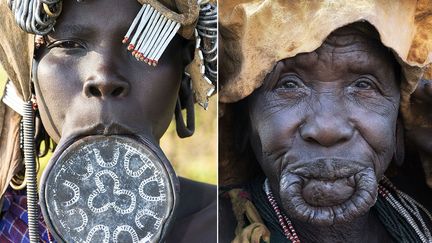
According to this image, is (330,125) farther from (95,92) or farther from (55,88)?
(55,88)

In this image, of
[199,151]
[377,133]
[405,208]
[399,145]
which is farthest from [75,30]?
[199,151]

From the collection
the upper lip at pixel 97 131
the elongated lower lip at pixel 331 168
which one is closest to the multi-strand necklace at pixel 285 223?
the elongated lower lip at pixel 331 168

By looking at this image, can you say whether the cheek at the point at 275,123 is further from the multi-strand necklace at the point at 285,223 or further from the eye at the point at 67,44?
the eye at the point at 67,44

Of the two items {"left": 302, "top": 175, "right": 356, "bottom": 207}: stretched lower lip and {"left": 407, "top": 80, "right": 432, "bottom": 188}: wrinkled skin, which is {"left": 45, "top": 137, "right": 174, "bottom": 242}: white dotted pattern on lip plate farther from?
{"left": 407, "top": 80, "right": 432, "bottom": 188}: wrinkled skin

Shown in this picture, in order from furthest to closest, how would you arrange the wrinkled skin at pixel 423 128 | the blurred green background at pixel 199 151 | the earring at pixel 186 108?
the blurred green background at pixel 199 151 → the earring at pixel 186 108 → the wrinkled skin at pixel 423 128

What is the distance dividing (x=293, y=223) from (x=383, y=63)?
0.52m

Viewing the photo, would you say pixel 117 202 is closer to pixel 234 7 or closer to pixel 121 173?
pixel 121 173

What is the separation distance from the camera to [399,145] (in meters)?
3.56

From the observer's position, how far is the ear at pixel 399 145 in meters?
3.56

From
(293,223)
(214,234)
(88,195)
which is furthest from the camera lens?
(214,234)

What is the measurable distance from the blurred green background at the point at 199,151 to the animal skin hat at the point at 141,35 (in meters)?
1.04

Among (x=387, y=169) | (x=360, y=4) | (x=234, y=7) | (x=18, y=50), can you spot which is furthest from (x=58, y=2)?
(x=387, y=169)

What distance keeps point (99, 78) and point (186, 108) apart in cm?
51

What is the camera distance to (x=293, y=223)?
3.54 m
